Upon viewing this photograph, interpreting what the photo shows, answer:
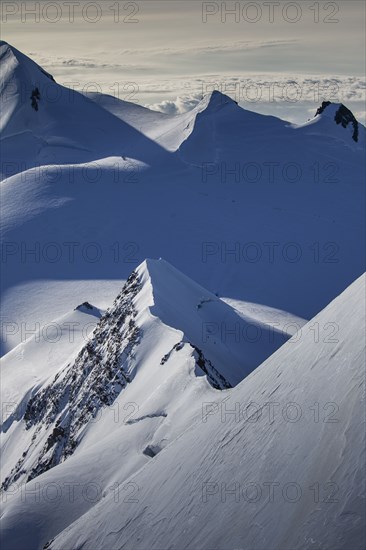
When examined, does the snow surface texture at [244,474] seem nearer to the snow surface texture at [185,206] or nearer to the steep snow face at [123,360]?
the steep snow face at [123,360]

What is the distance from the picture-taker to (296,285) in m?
54.6

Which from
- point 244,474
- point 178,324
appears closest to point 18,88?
point 178,324

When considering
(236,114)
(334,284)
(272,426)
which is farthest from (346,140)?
(272,426)

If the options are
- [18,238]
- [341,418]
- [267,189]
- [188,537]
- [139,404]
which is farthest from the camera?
[267,189]

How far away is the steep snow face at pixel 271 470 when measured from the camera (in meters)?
15.8

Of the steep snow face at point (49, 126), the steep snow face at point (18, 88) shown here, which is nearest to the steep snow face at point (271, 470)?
the steep snow face at point (49, 126)

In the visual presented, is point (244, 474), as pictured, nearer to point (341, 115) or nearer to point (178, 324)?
point (178, 324)

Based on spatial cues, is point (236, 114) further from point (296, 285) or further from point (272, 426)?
point (272, 426)

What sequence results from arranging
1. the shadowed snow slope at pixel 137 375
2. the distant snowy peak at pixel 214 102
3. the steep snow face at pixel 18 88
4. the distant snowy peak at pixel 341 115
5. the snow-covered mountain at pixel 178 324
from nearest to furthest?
1. the snow-covered mountain at pixel 178 324
2. the shadowed snow slope at pixel 137 375
3. the distant snowy peak at pixel 341 115
4. the distant snowy peak at pixel 214 102
5. the steep snow face at pixel 18 88

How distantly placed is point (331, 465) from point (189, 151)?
55.4 metres

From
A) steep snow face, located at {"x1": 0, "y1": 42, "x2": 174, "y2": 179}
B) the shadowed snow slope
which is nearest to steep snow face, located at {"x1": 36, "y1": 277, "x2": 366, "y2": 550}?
the shadowed snow slope

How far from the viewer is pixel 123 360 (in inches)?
1202

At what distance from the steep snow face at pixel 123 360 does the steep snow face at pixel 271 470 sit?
6612mm

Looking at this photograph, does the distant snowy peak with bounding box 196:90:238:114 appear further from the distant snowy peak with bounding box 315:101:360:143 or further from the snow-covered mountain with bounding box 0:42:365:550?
the distant snowy peak with bounding box 315:101:360:143
